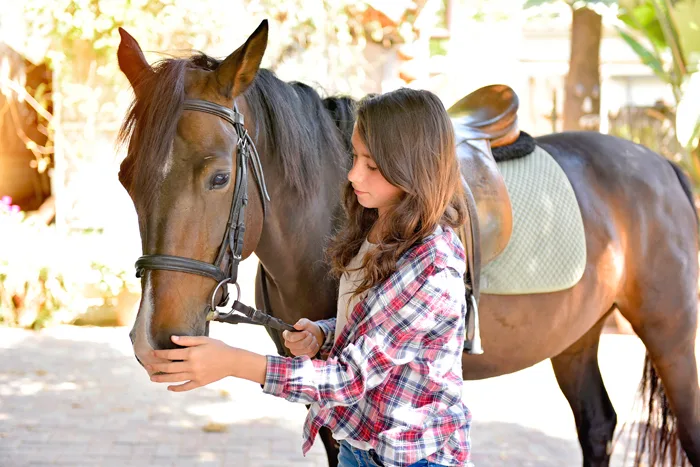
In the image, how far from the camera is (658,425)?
10.2 ft

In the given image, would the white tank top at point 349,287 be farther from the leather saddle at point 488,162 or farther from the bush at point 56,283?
the bush at point 56,283

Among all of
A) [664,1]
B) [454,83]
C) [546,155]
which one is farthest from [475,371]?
[454,83]

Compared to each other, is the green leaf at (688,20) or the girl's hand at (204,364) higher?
the green leaf at (688,20)

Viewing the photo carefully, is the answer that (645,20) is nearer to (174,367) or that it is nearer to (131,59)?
(131,59)

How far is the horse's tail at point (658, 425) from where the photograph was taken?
3.05 meters

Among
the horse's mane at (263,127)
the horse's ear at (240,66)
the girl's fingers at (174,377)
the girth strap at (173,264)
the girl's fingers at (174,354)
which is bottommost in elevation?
the girl's fingers at (174,377)

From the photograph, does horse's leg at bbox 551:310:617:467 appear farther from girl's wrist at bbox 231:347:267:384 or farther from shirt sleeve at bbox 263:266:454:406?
girl's wrist at bbox 231:347:267:384

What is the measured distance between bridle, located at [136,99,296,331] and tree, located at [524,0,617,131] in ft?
21.2

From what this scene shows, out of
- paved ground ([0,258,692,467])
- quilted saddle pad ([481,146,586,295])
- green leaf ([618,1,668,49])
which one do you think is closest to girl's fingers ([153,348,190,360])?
quilted saddle pad ([481,146,586,295])

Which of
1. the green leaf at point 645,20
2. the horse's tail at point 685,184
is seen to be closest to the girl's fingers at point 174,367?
the horse's tail at point 685,184

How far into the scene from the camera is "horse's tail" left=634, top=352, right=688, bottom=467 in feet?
10.0

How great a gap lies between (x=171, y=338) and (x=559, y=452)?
3.20 metres

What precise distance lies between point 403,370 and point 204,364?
411 millimetres

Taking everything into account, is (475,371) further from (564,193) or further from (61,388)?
(61,388)
